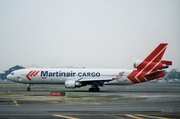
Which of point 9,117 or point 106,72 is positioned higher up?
point 106,72

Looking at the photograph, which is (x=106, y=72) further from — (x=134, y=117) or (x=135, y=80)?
(x=134, y=117)

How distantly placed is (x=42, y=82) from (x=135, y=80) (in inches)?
609

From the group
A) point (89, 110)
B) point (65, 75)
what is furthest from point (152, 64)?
point (89, 110)

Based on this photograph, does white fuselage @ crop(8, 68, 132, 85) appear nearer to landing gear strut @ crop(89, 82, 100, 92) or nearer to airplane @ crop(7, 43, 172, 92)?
airplane @ crop(7, 43, 172, 92)

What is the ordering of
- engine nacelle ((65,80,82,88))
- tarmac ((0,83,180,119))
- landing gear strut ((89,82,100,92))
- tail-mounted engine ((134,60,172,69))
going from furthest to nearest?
tail-mounted engine ((134,60,172,69))
landing gear strut ((89,82,100,92))
engine nacelle ((65,80,82,88))
tarmac ((0,83,180,119))

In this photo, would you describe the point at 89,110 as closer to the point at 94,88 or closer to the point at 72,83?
the point at 72,83

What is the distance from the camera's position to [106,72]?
51750 mm

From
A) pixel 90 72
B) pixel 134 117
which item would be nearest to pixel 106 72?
pixel 90 72

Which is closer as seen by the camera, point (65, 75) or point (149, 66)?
point (149, 66)

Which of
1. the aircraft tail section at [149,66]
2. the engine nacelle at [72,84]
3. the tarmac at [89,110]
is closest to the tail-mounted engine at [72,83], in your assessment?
the engine nacelle at [72,84]

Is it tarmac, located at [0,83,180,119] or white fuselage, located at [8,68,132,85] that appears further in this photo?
white fuselage, located at [8,68,132,85]

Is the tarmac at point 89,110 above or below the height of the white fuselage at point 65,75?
below

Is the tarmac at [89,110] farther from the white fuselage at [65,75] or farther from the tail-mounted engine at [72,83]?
the white fuselage at [65,75]

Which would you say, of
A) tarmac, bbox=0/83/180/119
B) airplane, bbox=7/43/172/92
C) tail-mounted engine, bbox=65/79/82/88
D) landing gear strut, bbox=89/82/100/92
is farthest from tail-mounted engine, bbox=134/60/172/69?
tarmac, bbox=0/83/180/119
